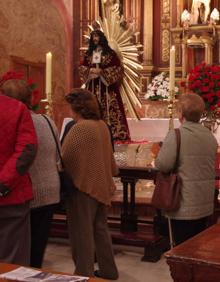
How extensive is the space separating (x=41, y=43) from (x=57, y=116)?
1406 mm

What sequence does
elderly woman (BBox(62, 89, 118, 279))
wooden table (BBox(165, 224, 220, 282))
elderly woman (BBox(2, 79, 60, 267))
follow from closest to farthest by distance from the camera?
wooden table (BBox(165, 224, 220, 282)) < elderly woman (BBox(2, 79, 60, 267)) < elderly woman (BBox(62, 89, 118, 279))

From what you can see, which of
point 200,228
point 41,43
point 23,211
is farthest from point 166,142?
point 41,43

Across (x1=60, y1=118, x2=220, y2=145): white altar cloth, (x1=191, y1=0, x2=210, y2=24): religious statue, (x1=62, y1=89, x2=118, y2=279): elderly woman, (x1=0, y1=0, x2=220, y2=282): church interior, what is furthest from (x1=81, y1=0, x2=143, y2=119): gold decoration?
(x1=62, y1=89, x2=118, y2=279): elderly woman

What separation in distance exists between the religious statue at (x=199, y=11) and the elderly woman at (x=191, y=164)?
23.0 feet

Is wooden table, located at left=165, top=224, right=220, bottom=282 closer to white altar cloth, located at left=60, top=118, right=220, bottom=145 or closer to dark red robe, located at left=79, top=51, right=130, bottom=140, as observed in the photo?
dark red robe, located at left=79, top=51, right=130, bottom=140

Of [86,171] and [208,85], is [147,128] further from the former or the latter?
[86,171]

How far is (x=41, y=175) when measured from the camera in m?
3.55

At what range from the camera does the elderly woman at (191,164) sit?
3.60 m

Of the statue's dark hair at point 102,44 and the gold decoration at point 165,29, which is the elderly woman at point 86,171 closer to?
the statue's dark hair at point 102,44

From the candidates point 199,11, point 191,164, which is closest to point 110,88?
point 191,164

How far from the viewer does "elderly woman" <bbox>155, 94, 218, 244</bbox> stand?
142 inches

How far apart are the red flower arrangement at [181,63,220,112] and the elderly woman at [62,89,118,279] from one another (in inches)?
58.0

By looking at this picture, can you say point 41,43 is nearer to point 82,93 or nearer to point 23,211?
point 82,93

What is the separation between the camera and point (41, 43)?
33.4 feet
